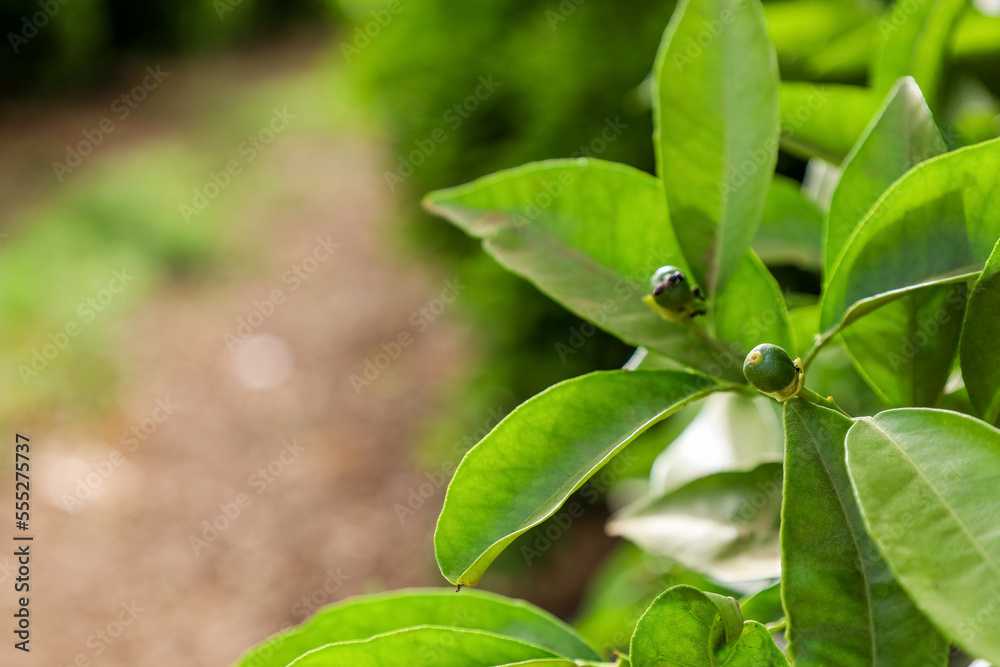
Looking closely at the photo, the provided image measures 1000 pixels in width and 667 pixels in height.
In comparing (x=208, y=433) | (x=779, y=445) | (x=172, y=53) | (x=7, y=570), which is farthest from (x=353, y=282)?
(x=779, y=445)

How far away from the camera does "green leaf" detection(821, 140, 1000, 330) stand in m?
0.41

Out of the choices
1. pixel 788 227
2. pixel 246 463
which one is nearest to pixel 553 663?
pixel 788 227

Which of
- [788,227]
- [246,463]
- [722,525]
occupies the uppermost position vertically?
[788,227]

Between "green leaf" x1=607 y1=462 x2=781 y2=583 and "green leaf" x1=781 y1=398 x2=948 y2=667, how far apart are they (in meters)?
0.18

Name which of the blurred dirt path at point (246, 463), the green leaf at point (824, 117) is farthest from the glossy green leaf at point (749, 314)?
the blurred dirt path at point (246, 463)

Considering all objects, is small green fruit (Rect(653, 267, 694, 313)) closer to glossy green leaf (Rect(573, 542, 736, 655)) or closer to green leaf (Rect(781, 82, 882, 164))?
green leaf (Rect(781, 82, 882, 164))

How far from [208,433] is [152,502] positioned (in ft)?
1.60

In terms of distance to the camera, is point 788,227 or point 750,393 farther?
point 788,227

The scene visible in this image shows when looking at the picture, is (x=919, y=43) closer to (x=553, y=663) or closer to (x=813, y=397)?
(x=813, y=397)

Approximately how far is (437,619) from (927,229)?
0.35 metres

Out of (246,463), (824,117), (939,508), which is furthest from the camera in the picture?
(246,463)

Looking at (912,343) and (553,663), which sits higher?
(912,343)

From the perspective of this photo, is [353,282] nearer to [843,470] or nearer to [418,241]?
[418,241]

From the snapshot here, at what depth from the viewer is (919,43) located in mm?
607
